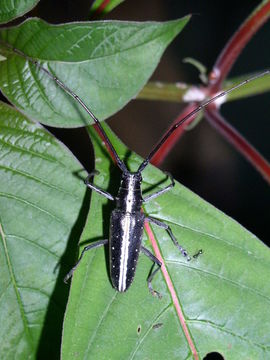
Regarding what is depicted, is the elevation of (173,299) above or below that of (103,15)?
below

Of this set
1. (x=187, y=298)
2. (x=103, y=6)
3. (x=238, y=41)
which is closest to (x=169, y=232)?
(x=187, y=298)

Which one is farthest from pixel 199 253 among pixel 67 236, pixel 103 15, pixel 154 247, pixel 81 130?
pixel 81 130

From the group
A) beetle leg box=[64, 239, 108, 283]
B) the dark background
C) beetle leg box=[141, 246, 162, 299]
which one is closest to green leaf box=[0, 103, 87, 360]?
beetle leg box=[64, 239, 108, 283]

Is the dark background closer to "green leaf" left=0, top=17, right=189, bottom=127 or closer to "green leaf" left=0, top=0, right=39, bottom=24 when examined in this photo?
"green leaf" left=0, top=17, right=189, bottom=127

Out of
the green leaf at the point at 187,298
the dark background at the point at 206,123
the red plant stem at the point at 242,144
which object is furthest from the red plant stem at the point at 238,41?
the dark background at the point at 206,123

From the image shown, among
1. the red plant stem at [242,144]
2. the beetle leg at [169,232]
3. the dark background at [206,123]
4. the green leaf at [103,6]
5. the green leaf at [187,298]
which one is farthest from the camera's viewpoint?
the dark background at [206,123]

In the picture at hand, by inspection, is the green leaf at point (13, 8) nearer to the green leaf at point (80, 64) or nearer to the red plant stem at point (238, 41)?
the green leaf at point (80, 64)

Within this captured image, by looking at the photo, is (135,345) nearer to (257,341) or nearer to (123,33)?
(257,341)
